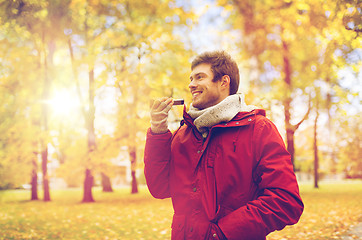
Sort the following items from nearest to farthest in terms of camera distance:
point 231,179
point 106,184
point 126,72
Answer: point 231,179 < point 126,72 < point 106,184

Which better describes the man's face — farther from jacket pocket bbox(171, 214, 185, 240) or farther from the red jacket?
jacket pocket bbox(171, 214, 185, 240)

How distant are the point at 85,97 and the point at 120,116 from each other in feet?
10.7

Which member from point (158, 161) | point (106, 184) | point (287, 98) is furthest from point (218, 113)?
point (106, 184)

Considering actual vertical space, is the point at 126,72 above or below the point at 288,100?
above

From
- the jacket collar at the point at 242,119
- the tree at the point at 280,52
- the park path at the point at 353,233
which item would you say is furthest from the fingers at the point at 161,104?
the tree at the point at 280,52

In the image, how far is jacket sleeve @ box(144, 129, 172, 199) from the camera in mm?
1996

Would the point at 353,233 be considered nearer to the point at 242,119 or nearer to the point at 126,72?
the point at 242,119

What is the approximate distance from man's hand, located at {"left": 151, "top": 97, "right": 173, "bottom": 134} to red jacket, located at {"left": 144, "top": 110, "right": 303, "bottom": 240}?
6 cm

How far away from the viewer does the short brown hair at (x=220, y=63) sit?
2.02 m

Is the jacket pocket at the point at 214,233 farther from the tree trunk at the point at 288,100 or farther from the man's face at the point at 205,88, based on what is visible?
the tree trunk at the point at 288,100

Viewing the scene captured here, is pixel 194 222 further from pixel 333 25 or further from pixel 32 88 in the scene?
pixel 32 88

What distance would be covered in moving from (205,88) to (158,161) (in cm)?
59

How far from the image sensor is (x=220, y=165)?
1793 mm

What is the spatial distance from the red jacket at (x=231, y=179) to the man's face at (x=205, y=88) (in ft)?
0.47
